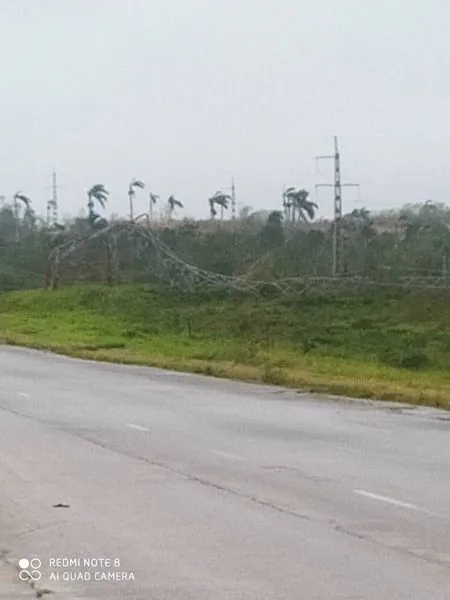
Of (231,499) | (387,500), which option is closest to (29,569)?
(231,499)

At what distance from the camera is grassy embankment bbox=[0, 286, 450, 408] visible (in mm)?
30172

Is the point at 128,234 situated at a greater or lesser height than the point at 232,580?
greater

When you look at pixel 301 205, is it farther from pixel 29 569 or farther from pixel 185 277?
pixel 29 569

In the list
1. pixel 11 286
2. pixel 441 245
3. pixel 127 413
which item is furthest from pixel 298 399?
pixel 11 286

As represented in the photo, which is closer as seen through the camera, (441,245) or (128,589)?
(128,589)

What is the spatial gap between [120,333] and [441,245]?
2295cm

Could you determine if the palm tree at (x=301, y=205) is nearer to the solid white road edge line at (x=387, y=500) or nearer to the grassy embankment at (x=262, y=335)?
the grassy embankment at (x=262, y=335)

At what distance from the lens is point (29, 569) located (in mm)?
9047

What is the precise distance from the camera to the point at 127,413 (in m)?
21.9

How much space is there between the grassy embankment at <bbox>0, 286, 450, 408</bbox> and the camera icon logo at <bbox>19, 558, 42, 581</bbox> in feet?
49.3

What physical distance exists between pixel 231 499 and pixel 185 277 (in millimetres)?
48268

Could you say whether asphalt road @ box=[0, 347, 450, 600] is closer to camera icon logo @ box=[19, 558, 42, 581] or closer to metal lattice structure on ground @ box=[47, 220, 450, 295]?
camera icon logo @ box=[19, 558, 42, 581]

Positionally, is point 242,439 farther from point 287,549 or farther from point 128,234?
point 128,234

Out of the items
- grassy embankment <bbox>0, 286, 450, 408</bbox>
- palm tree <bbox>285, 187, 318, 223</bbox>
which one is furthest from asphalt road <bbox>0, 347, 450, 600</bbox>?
palm tree <bbox>285, 187, 318, 223</bbox>
